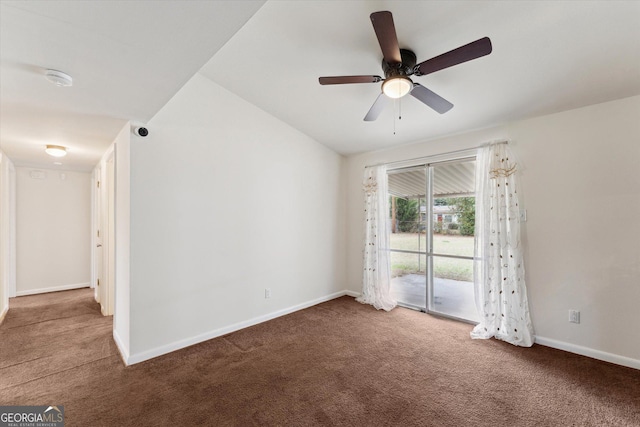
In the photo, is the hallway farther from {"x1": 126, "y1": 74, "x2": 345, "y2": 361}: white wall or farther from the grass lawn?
the grass lawn

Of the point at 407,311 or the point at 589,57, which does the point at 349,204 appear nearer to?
the point at 407,311

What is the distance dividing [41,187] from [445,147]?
6906mm

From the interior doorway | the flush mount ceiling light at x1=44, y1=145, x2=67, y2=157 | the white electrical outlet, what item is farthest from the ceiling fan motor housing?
the flush mount ceiling light at x1=44, y1=145, x2=67, y2=157

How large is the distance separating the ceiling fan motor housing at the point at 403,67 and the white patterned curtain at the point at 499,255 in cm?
168

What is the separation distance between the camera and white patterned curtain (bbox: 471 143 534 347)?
9.86 feet

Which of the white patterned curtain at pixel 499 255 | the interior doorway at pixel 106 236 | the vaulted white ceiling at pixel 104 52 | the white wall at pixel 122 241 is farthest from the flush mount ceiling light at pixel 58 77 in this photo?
the white patterned curtain at pixel 499 255

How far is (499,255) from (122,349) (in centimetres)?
418

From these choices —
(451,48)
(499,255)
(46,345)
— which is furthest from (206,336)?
(451,48)

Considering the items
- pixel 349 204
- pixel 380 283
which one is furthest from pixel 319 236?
pixel 380 283

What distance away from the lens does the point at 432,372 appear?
8.03ft

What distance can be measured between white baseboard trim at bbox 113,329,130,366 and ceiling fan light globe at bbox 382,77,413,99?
3.35 meters

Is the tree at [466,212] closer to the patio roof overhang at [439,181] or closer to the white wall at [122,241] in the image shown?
the patio roof overhang at [439,181]

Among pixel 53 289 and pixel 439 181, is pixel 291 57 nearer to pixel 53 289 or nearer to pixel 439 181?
pixel 439 181

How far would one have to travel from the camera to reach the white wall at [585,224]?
2521 mm
